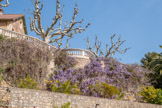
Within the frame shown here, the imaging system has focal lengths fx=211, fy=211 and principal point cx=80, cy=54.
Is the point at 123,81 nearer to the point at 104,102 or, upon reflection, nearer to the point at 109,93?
the point at 109,93

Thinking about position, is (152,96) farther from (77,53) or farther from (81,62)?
(77,53)


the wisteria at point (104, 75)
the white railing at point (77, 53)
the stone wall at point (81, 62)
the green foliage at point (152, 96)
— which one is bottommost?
the green foliage at point (152, 96)

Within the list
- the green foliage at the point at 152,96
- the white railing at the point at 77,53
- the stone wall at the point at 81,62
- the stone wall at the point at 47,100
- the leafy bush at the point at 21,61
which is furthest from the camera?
the white railing at the point at 77,53

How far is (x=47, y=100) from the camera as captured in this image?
11352 millimetres

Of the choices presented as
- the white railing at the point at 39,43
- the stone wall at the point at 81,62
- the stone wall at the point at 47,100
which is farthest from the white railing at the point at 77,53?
the stone wall at the point at 47,100

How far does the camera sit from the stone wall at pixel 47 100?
10.2m

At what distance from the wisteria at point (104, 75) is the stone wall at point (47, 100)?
107 inches

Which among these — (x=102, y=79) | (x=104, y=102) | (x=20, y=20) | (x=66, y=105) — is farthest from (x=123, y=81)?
(x=20, y=20)

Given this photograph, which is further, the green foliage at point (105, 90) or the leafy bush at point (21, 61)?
the green foliage at point (105, 90)

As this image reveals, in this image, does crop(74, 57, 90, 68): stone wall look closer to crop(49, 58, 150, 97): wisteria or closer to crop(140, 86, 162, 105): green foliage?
crop(49, 58, 150, 97): wisteria

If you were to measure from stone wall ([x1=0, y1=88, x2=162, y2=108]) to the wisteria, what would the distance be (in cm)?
272

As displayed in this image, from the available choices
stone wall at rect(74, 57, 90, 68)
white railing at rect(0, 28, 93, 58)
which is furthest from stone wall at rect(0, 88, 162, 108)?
white railing at rect(0, 28, 93, 58)

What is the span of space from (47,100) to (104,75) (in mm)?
8995

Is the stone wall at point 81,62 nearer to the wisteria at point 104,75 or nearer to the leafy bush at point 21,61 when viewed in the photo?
the wisteria at point 104,75
